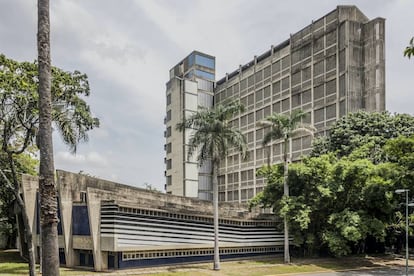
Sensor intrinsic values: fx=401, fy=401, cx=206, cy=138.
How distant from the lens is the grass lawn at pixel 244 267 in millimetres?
27133

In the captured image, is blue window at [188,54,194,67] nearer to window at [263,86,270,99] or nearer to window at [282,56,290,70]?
window at [263,86,270,99]

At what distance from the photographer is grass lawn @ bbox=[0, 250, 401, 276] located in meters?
27.1

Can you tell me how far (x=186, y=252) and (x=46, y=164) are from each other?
25045mm

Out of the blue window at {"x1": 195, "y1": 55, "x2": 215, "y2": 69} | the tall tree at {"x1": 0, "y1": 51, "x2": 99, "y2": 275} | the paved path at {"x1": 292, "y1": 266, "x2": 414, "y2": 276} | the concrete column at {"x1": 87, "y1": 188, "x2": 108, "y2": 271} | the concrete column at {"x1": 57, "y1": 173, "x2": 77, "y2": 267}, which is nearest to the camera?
the tall tree at {"x1": 0, "y1": 51, "x2": 99, "y2": 275}

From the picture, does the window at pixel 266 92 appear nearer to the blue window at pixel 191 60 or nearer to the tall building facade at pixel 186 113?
the tall building facade at pixel 186 113

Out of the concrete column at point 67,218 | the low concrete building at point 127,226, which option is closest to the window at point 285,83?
the low concrete building at point 127,226

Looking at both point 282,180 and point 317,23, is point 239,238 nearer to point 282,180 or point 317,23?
point 282,180

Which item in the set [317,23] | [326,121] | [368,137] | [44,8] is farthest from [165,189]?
[44,8]

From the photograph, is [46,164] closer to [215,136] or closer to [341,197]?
[215,136]

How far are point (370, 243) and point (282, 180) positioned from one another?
14.5 metres

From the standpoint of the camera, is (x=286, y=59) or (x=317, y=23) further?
(x=286, y=59)

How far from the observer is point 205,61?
74.3m

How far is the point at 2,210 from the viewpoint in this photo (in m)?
40.1

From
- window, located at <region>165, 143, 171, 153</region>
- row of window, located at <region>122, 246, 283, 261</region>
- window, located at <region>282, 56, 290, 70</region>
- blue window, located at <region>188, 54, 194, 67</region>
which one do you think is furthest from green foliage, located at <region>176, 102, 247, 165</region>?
window, located at <region>165, 143, 171, 153</region>
